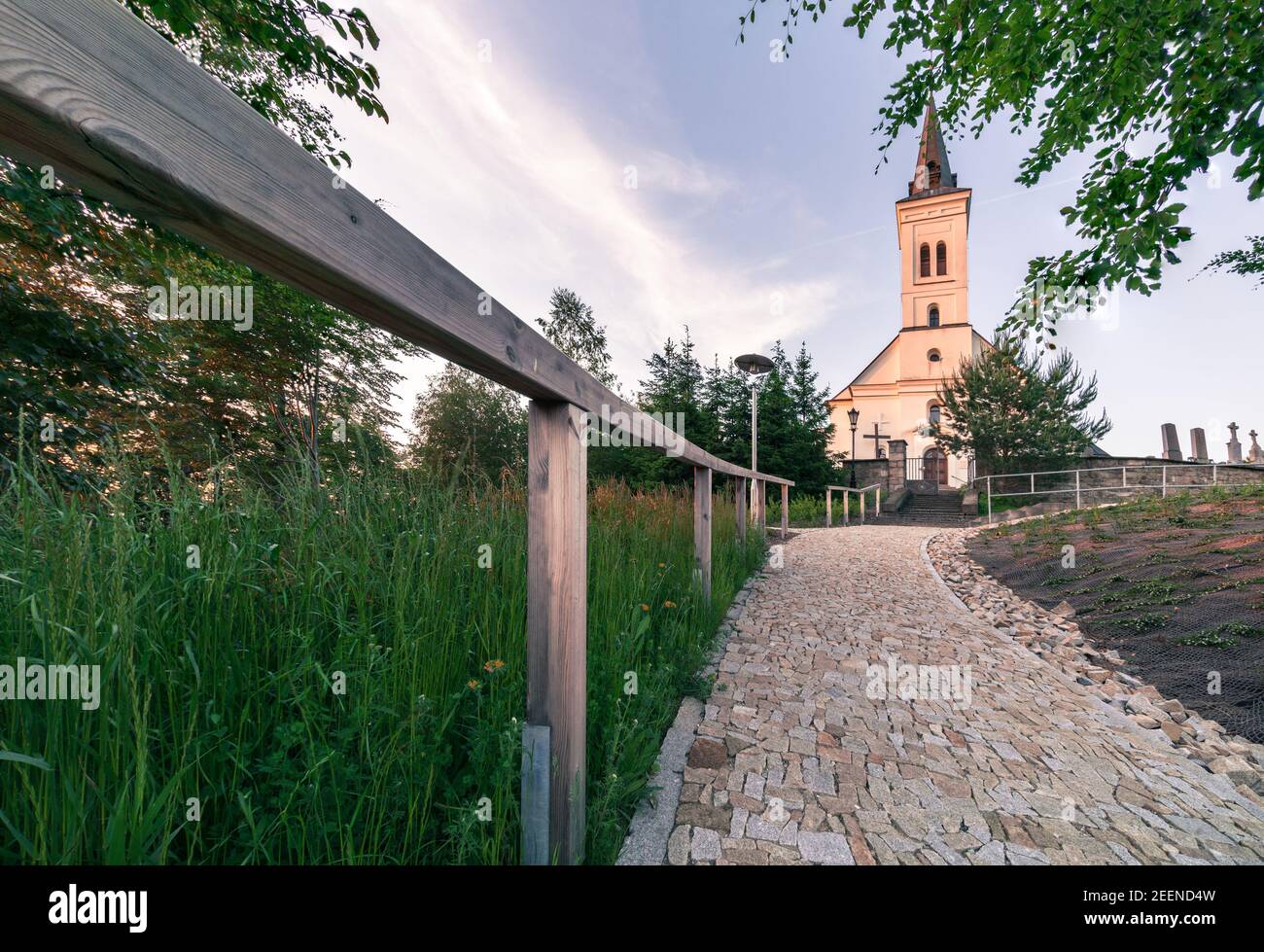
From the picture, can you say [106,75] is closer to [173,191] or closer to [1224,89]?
[173,191]

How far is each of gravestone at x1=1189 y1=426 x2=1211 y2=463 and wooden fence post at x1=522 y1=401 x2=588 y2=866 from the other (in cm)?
4292

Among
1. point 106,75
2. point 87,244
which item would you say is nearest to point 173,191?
point 106,75

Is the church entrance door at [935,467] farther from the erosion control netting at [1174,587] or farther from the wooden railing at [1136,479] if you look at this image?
the erosion control netting at [1174,587]

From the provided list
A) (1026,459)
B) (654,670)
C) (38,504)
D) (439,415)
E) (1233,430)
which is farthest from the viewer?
(1233,430)

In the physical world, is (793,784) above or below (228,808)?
below

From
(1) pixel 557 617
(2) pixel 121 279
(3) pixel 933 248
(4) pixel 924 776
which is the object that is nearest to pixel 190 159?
(1) pixel 557 617

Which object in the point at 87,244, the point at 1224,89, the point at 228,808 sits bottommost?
the point at 228,808

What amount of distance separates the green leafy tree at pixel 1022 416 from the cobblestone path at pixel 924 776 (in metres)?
20.7

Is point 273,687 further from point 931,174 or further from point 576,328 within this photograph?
point 931,174

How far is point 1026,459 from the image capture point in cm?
1997

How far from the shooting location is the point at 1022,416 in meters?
20.4

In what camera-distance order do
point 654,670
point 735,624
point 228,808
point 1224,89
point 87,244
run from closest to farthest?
point 228,808, point 1224,89, point 654,670, point 87,244, point 735,624

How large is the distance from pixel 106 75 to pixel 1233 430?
1992 inches
